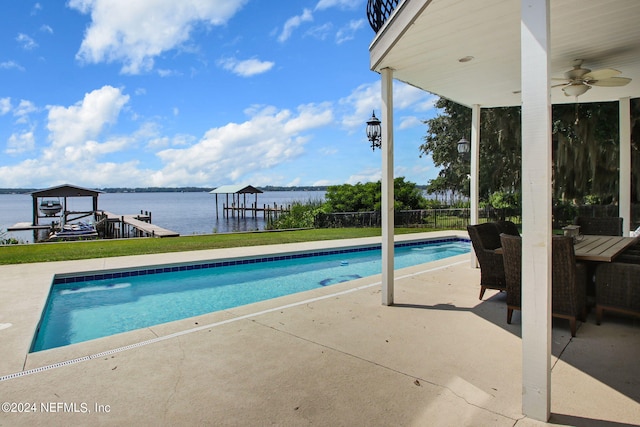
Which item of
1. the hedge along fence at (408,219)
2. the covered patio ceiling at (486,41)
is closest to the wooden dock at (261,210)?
the hedge along fence at (408,219)

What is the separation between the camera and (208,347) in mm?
2957

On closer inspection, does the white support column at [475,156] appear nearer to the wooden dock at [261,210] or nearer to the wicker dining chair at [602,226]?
the wicker dining chair at [602,226]

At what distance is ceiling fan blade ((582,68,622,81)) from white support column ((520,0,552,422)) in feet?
8.72

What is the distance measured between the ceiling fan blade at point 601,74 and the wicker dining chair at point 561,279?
2059 millimetres

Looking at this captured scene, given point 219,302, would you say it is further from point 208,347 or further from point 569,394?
point 569,394

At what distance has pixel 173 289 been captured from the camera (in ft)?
19.4

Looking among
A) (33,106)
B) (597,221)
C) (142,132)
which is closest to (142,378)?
(597,221)

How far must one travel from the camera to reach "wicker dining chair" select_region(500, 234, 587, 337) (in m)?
2.89

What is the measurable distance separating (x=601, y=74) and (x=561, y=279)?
2387 millimetres

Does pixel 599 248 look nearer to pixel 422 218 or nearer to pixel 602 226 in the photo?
pixel 602 226

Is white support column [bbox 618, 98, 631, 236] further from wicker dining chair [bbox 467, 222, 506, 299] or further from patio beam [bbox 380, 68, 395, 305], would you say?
patio beam [bbox 380, 68, 395, 305]

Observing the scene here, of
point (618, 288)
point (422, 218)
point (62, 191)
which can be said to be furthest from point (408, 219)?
point (62, 191)

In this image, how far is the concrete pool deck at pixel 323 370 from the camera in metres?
2.02

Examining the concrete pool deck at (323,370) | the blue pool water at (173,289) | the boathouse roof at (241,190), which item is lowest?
the blue pool water at (173,289)
